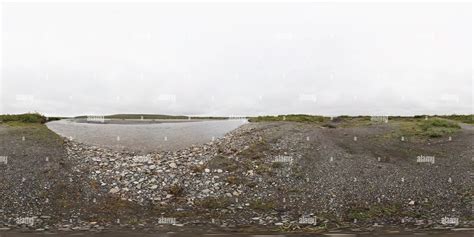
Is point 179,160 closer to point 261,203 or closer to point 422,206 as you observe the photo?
point 261,203

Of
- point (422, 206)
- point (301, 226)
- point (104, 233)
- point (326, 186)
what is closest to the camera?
point (104, 233)

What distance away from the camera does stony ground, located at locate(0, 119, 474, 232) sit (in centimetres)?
1605

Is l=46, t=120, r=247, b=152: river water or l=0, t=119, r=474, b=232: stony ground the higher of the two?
l=46, t=120, r=247, b=152: river water

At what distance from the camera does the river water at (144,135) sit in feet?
87.0

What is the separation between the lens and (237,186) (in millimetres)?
19828

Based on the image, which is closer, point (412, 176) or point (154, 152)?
point (412, 176)

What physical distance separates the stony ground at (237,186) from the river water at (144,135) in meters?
1.61

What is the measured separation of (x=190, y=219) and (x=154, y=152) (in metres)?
9.55

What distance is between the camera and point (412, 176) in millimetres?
21266

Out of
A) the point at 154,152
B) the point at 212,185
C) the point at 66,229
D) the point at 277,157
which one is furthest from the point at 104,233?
the point at 277,157

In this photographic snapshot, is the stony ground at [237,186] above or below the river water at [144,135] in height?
below

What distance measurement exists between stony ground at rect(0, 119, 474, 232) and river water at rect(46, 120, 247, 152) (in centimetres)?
161

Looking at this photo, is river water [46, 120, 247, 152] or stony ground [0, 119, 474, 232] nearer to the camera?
stony ground [0, 119, 474, 232]

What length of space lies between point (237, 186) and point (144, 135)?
12.6m
